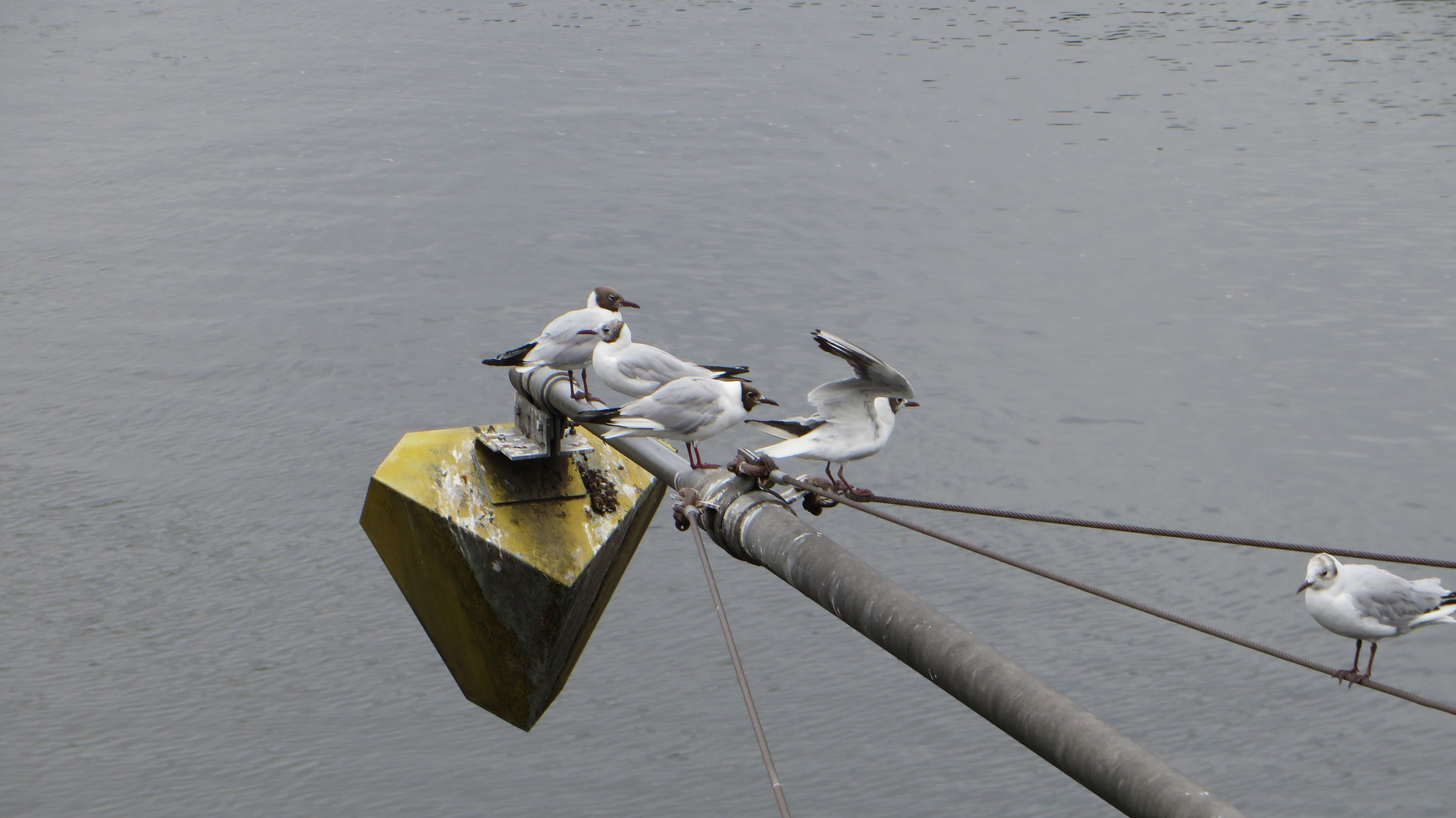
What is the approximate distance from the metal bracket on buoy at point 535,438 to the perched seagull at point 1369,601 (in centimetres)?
459

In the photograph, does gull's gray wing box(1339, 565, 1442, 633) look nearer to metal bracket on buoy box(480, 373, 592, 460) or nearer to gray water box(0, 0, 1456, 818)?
metal bracket on buoy box(480, 373, 592, 460)

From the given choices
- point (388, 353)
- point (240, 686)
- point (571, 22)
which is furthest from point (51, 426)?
point (571, 22)

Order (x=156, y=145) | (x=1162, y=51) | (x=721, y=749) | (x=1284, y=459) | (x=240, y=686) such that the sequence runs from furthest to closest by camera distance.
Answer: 1. (x=1162, y=51)
2. (x=156, y=145)
3. (x=1284, y=459)
4. (x=240, y=686)
5. (x=721, y=749)

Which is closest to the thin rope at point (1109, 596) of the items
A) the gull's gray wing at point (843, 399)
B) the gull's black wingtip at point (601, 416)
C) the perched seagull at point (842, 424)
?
the perched seagull at point (842, 424)

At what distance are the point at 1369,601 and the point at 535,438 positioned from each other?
5.12 metres

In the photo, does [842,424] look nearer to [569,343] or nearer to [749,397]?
[749,397]

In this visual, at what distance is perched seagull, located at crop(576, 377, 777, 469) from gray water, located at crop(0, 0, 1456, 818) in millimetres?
7051

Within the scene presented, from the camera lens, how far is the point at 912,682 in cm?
1457

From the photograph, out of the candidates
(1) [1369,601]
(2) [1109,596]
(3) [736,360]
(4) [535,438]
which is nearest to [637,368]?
(4) [535,438]

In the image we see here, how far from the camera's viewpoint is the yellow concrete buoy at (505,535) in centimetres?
918

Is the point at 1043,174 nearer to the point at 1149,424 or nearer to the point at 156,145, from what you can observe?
the point at 1149,424

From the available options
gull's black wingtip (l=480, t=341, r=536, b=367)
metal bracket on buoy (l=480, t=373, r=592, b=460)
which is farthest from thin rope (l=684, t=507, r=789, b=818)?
metal bracket on buoy (l=480, t=373, r=592, b=460)

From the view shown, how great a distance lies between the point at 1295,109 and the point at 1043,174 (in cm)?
778

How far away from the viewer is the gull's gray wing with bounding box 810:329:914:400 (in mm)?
5293
